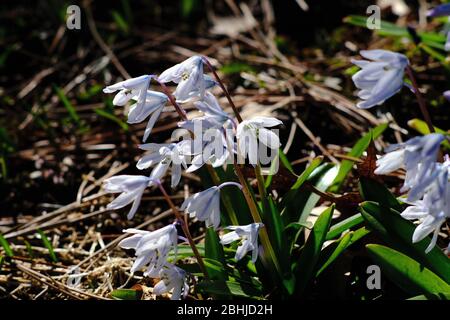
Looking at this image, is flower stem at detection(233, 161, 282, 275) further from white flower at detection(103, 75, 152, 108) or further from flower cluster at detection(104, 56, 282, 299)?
white flower at detection(103, 75, 152, 108)

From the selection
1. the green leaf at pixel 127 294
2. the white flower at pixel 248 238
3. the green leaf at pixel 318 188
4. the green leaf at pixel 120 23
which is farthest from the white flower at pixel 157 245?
the green leaf at pixel 120 23

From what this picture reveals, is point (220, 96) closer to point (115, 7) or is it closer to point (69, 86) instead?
point (69, 86)

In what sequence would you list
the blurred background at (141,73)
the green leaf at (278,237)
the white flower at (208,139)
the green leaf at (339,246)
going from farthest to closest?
the blurred background at (141,73) → the green leaf at (278,237) → the green leaf at (339,246) → the white flower at (208,139)

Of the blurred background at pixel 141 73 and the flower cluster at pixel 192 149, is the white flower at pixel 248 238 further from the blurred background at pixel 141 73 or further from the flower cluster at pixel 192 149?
the blurred background at pixel 141 73

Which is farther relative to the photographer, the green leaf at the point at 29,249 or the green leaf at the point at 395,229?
the green leaf at the point at 29,249

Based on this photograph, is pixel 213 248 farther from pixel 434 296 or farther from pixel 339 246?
pixel 434 296

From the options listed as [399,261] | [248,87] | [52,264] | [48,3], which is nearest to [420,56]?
[248,87]

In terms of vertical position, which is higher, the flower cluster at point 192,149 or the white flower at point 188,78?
the white flower at point 188,78
